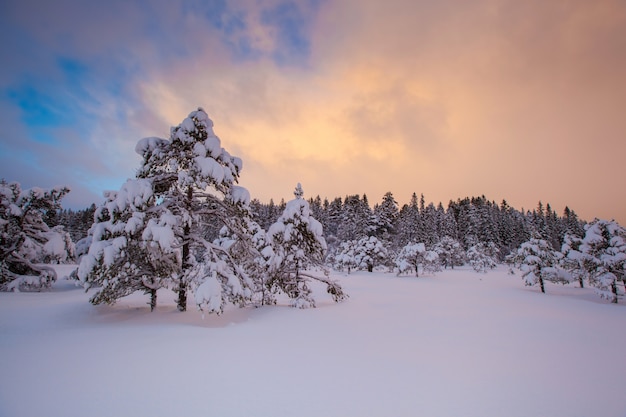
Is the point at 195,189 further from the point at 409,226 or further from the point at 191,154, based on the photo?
the point at 409,226

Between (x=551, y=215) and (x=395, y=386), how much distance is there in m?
129

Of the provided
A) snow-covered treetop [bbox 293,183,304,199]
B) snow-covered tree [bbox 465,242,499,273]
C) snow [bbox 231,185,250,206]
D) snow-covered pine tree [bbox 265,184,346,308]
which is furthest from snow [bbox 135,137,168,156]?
snow-covered tree [bbox 465,242,499,273]

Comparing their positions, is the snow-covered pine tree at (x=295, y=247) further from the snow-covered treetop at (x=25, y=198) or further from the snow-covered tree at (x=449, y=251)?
the snow-covered tree at (x=449, y=251)

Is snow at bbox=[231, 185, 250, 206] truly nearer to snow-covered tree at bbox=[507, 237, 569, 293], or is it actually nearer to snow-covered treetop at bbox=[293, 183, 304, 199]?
snow-covered treetop at bbox=[293, 183, 304, 199]

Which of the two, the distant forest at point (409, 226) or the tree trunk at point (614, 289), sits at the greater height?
the distant forest at point (409, 226)

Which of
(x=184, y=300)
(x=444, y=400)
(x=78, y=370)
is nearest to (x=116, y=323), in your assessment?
(x=184, y=300)

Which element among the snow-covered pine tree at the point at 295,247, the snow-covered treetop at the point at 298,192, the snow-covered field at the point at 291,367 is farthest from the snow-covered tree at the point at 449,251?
the snow-covered field at the point at 291,367

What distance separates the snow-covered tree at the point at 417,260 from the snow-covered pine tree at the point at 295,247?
25764mm

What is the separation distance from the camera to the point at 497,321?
13070 millimetres

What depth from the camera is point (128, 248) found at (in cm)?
1042

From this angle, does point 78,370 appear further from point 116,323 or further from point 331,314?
point 331,314

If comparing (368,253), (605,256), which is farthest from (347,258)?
(605,256)

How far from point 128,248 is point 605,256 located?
31654 mm

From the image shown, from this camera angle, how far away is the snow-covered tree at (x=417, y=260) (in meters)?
39.9
